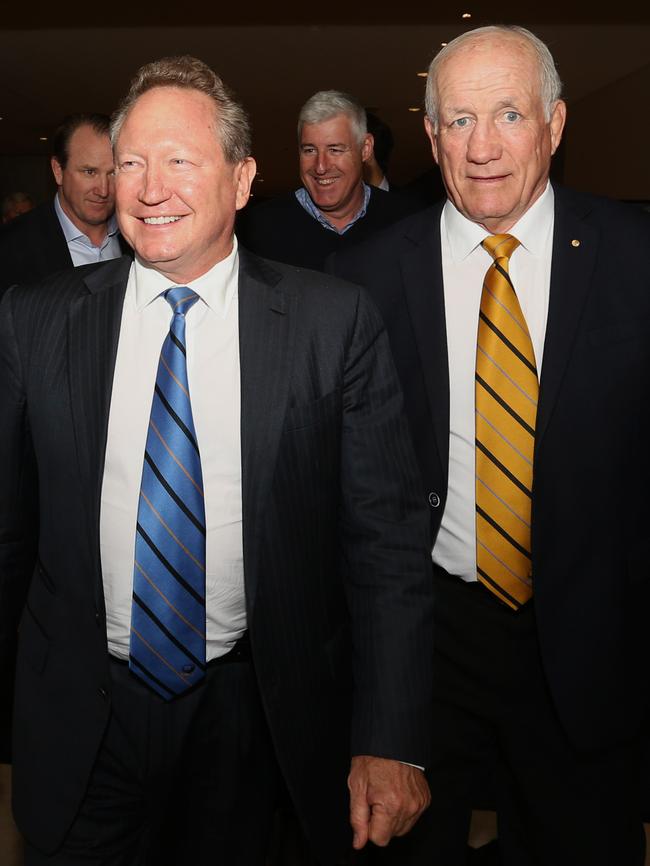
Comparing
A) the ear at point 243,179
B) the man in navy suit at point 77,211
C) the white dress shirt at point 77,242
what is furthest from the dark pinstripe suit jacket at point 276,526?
the white dress shirt at point 77,242

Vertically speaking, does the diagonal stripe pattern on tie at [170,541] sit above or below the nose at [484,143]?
below

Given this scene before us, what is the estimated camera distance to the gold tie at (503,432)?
1.73 meters

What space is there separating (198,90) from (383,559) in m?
0.87

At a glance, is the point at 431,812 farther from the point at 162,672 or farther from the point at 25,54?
the point at 25,54

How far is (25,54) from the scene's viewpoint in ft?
29.2

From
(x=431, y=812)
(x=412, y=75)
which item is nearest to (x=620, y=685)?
(x=431, y=812)

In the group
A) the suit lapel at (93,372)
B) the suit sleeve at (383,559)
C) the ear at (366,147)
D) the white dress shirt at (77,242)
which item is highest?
the ear at (366,147)

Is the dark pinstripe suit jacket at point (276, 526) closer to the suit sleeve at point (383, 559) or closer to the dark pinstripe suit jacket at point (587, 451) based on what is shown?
the suit sleeve at point (383, 559)

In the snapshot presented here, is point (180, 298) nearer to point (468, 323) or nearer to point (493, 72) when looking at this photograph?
point (468, 323)

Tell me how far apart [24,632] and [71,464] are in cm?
36

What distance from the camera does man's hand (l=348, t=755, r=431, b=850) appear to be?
1.49 meters

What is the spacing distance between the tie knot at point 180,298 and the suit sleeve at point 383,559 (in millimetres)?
283

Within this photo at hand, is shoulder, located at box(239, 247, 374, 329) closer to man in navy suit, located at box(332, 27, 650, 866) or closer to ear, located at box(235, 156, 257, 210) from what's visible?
ear, located at box(235, 156, 257, 210)

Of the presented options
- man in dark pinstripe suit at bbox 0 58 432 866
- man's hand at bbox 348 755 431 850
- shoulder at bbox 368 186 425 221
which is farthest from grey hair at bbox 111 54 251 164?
shoulder at bbox 368 186 425 221
